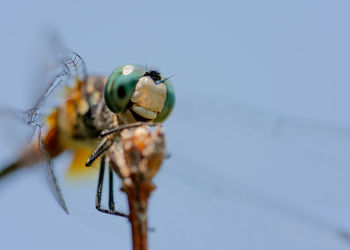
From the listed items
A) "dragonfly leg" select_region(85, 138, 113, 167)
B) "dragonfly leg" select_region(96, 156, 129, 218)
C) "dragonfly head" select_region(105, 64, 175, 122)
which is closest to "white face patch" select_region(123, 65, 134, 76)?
"dragonfly head" select_region(105, 64, 175, 122)

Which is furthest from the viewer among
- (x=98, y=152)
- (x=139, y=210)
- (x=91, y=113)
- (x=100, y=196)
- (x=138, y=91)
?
(x=91, y=113)

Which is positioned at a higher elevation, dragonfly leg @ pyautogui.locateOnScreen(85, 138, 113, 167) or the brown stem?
the brown stem

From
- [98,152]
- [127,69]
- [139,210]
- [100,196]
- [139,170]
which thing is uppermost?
[127,69]

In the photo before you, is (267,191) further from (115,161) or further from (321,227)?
(115,161)

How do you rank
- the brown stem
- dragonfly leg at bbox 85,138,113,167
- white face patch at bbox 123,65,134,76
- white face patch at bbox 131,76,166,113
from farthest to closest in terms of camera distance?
dragonfly leg at bbox 85,138,113,167
white face patch at bbox 123,65,134,76
white face patch at bbox 131,76,166,113
the brown stem

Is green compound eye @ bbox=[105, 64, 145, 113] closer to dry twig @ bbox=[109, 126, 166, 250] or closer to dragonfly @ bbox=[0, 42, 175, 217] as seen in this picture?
dragonfly @ bbox=[0, 42, 175, 217]

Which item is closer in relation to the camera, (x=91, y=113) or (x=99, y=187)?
(x=99, y=187)

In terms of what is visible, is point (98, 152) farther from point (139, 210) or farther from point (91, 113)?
point (139, 210)

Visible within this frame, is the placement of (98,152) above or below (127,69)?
below

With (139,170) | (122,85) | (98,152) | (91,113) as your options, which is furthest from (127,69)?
(139,170)
